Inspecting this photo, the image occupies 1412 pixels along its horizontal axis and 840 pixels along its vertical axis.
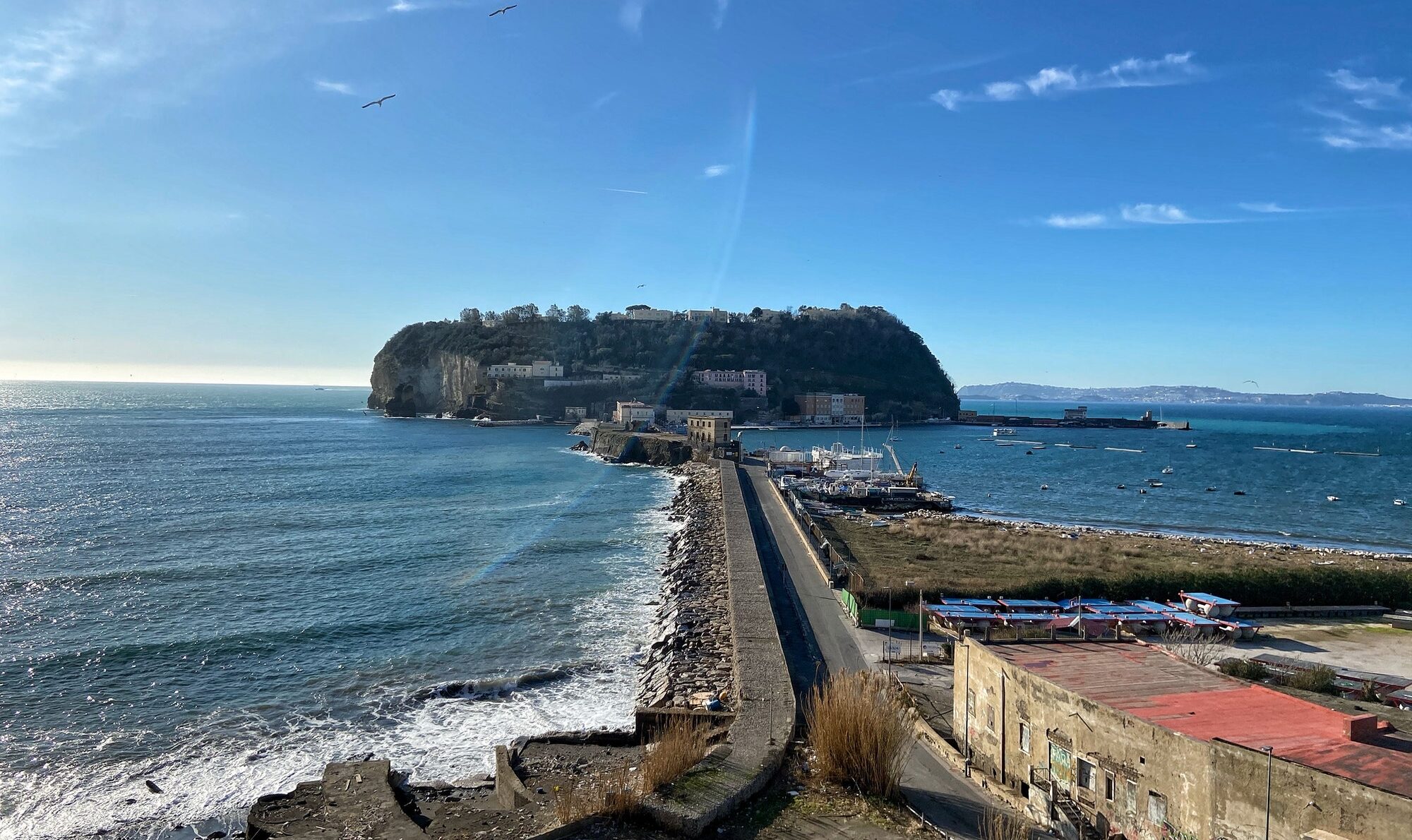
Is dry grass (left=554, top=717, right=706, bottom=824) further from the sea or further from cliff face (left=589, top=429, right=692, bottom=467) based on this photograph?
cliff face (left=589, top=429, right=692, bottom=467)

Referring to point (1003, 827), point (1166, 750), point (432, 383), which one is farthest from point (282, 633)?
point (432, 383)

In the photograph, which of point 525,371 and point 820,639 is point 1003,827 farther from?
point 525,371

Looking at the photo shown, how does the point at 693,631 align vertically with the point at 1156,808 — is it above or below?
below

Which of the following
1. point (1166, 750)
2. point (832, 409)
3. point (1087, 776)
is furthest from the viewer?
point (832, 409)

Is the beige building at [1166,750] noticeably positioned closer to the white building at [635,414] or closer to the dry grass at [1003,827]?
the dry grass at [1003,827]

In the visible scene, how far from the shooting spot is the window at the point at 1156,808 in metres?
7.71

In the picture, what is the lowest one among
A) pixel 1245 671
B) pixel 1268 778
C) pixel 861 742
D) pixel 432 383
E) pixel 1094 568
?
pixel 1094 568

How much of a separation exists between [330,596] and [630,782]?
17542 mm

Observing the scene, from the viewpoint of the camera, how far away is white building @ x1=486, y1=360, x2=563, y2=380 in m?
119

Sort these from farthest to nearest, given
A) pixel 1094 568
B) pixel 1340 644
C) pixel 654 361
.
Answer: pixel 654 361 < pixel 1094 568 < pixel 1340 644

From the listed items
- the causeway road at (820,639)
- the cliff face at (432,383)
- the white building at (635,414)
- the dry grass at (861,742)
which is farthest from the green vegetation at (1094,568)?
the cliff face at (432,383)

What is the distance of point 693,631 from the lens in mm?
18375

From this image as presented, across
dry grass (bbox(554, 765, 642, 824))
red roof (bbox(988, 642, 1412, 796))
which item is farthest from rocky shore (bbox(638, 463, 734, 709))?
red roof (bbox(988, 642, 1412, 796))

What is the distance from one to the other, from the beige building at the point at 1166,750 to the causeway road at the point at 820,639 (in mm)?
633
